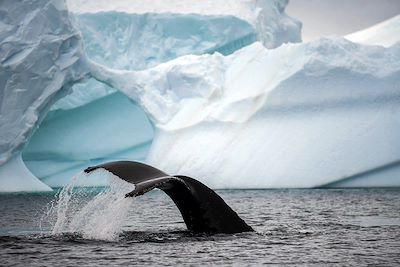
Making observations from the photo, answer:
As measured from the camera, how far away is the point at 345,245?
12.9 metres

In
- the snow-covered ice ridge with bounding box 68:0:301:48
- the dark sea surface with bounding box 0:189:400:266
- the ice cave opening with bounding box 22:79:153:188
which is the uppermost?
the snow-covered ice ridge with bounding box 68:0:301:48

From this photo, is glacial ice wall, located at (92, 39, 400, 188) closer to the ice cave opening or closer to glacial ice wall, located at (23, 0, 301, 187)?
glacial ice wall, located at (23, 0, 301, 187)

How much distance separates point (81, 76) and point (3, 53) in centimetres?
462

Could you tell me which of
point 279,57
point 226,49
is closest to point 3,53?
point 279,57

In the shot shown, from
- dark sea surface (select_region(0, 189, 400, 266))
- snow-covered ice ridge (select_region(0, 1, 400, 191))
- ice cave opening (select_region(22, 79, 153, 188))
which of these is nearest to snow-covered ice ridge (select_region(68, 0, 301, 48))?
snow-covered ice ridge (select_region(0, 1, 400, 191))

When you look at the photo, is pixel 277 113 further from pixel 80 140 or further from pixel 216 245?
pixel 216 245

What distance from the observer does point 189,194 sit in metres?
11.7

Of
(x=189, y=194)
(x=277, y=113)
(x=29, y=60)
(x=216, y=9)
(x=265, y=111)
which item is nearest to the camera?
(x=189, y=194)

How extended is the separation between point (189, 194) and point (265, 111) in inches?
955

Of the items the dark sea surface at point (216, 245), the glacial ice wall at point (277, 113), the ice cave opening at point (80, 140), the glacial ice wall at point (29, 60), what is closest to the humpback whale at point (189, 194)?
the dark sea surface at point (216, 245)

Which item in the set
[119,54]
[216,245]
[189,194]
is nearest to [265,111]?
[119,54]

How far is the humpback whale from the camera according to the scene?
431 inches

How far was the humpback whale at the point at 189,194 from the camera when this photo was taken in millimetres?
10953

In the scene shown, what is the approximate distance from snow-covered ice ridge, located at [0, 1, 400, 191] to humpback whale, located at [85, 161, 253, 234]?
2090 cm
